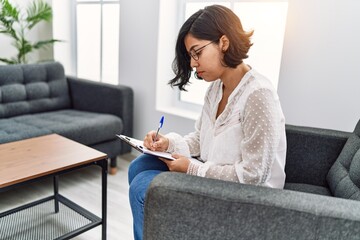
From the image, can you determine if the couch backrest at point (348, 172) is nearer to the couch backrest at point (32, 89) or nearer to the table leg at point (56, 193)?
the table leg at point (56, 193)

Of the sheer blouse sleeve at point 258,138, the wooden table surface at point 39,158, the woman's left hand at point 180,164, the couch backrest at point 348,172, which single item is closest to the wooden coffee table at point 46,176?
the wooden table surface at point 39,158

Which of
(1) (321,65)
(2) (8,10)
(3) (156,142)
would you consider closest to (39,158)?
(3) (156,142)

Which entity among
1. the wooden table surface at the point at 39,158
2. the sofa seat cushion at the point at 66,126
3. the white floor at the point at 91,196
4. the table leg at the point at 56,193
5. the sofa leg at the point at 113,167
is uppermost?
the wooden table surface at the point at 39,158

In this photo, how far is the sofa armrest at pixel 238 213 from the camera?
82 cm

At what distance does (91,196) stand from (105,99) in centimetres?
85

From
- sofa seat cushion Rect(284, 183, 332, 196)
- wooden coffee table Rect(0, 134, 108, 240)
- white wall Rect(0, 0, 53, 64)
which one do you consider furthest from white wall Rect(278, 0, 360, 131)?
white wall Rect(0, 0, 53, 64)

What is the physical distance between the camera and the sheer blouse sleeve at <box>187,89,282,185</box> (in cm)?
107

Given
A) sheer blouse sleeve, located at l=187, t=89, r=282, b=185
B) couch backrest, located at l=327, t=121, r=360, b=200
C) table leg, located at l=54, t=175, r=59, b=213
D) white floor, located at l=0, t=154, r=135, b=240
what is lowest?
white floor, located at l=0, t=154, r=135, b=240

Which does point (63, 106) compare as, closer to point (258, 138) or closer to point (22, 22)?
point (22, 22)

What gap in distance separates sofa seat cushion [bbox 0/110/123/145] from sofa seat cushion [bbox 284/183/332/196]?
58.3 inches

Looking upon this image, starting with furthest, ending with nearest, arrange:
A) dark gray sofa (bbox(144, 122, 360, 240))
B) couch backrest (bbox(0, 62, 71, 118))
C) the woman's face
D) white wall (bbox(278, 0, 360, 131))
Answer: couch backrest (bbox(0, 62, 71, 118))
white wall (bbox(278, 0, 360, 131))
the woman's face
dark gray sofa (bbox(144, 122, 360, 240))

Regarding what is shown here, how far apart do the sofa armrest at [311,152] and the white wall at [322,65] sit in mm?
338

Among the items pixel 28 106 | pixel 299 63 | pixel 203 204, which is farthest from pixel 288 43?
pixel 28 106

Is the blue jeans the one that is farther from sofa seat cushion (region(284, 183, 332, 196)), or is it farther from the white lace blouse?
sofa seat cushion (region(284, 183, 332, 196))
